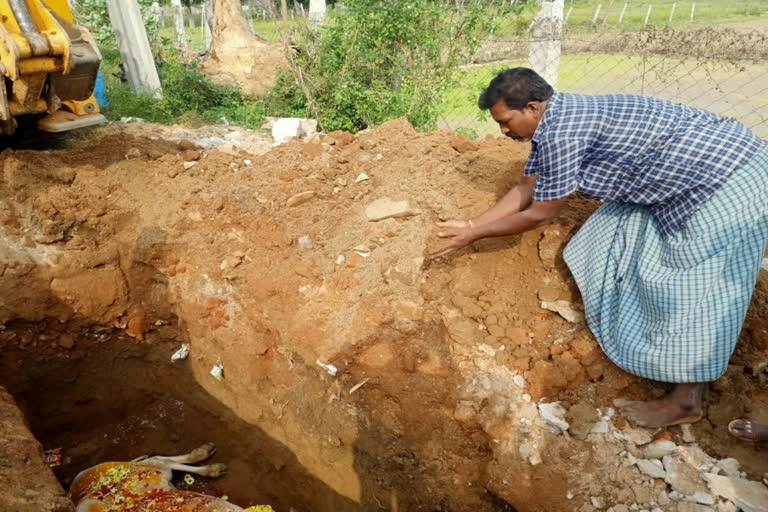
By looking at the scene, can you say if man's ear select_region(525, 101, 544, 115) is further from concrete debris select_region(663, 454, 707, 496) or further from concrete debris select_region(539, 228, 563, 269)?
concrete debris select_region(663, 454, 707, 496)

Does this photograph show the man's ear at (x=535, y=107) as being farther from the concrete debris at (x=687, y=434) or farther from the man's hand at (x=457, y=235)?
the concrete debris at (x=687, y=434)

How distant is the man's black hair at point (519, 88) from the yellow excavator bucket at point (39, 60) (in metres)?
2.93

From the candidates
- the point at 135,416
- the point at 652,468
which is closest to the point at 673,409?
the point at 652,468

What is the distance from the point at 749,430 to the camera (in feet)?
8.06

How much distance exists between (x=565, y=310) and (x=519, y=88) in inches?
55.8

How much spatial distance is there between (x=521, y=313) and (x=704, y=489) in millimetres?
1266

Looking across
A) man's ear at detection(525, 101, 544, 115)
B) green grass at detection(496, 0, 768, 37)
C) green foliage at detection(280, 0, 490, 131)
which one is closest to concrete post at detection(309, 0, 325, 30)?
green foliage at detection(280, 0, 490, 131)

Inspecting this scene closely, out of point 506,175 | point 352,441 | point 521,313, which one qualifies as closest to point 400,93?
point 506,175

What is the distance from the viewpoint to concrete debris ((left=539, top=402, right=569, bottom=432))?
9.08 feet

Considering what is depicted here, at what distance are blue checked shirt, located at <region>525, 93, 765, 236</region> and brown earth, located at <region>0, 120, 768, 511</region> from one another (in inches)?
35.8

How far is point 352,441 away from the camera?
328cm

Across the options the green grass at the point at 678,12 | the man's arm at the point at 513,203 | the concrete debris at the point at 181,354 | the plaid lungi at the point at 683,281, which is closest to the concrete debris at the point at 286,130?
the concrete debris at the point at 181,354

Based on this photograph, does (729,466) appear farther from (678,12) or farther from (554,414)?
(678,12)

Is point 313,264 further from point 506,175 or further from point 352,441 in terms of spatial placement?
point 506,175
